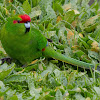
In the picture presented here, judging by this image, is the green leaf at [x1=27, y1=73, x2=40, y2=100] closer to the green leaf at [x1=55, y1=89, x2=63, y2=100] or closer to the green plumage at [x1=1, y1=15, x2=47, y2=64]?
the green leaf at [x1=55, y1=89, x2=63, y2=100]

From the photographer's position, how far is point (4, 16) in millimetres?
3236

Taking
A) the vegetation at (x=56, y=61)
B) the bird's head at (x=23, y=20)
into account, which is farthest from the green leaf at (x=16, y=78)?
the bird's head at (x=23, y=20)

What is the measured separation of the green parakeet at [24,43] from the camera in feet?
8.07

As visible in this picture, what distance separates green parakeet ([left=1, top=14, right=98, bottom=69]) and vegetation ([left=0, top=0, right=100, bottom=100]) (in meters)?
0.09

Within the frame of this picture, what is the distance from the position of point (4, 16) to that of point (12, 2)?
0.40 metres

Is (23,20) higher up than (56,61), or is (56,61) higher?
(23,20)

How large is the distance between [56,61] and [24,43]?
0.51 metres

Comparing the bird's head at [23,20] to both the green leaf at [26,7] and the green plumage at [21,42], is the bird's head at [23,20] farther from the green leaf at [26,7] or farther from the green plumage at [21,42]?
the green leaf at [26,7]

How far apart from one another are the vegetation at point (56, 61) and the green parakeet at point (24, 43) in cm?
9

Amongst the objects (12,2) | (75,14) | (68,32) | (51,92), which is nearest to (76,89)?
(51,92)

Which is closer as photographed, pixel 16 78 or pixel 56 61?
pixel 16 78

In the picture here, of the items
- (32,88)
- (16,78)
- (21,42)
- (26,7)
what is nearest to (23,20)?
(21,42)

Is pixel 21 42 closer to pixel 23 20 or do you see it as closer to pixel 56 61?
pixel 23 20

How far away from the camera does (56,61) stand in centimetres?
284
